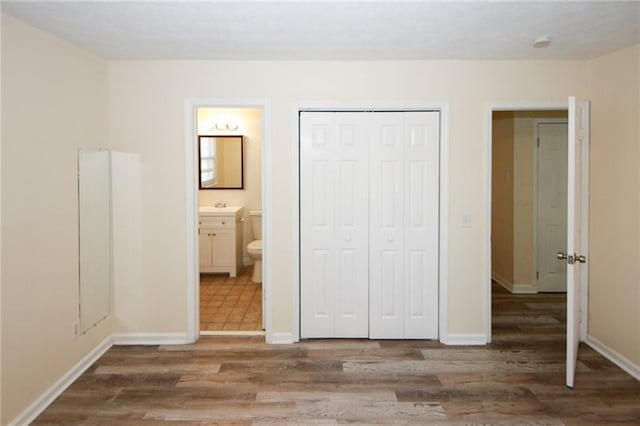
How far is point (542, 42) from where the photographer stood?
135 inches

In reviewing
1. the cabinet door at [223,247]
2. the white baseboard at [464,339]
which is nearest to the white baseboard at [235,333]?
Result: the white baseboard at [464,339]

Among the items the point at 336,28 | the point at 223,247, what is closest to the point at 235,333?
the point at 223,247

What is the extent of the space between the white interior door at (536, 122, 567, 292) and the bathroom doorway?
348 centimetres

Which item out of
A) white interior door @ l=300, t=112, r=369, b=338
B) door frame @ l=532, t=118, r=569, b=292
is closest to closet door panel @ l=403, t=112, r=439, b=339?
white interior door @ l=300, t=112, r=369, b=338

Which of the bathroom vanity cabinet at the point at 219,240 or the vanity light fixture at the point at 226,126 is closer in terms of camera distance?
the bathroom vanity cabinet at the point at 219,240

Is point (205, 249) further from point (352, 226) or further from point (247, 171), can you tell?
point (352, 226)

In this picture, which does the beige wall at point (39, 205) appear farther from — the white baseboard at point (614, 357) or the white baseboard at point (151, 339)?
the white baseboard at point (614, 357)

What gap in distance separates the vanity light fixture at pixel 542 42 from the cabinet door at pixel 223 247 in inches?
173

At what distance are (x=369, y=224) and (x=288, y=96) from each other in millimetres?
1291

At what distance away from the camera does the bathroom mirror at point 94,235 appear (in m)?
3.61

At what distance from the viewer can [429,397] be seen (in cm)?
318

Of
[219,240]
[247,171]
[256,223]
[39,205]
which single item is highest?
[247,171]

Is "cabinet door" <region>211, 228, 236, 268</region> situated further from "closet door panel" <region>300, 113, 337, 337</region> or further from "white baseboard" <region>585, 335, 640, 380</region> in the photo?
"white baseboard" <region>585, 335, 640, 380</region>

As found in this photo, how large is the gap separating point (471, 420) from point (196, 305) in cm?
242
